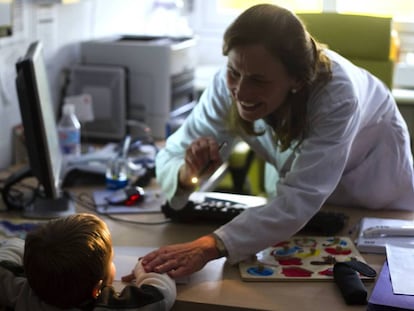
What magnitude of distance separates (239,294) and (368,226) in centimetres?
48

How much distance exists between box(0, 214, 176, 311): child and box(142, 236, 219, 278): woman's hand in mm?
64

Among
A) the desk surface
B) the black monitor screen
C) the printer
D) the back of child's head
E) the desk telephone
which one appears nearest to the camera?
the back of child's head

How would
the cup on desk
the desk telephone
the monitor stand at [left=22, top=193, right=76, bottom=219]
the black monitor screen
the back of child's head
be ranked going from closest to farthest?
1. the back of child's head
2. the black monitor screen
3. the desk telephone
4. the monitor stand at [left=22, top=193, right=76, bottom=219]
5. the cup on desk

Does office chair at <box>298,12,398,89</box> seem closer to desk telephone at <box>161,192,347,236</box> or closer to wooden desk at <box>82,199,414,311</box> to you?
desk telephone at <box>161,192,347,236</box>

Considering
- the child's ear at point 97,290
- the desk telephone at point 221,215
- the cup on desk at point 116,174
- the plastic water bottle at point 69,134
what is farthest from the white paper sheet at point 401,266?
the plastic water bottle at point 69,134

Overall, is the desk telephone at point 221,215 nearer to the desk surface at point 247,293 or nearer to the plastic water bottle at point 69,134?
the desk surface at point 247,293

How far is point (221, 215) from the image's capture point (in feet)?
5.85

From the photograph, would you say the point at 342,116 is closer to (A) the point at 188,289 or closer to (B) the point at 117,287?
(A) the point at 188,289

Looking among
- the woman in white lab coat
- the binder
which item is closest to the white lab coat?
the woman in white lab coat

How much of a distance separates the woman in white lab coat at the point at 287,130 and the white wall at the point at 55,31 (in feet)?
2.30

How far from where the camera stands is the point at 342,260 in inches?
61.7

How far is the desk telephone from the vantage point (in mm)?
1730

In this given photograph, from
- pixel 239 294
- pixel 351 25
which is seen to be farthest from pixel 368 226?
pixel 351 25

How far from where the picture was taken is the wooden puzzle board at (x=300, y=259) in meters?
1.49
